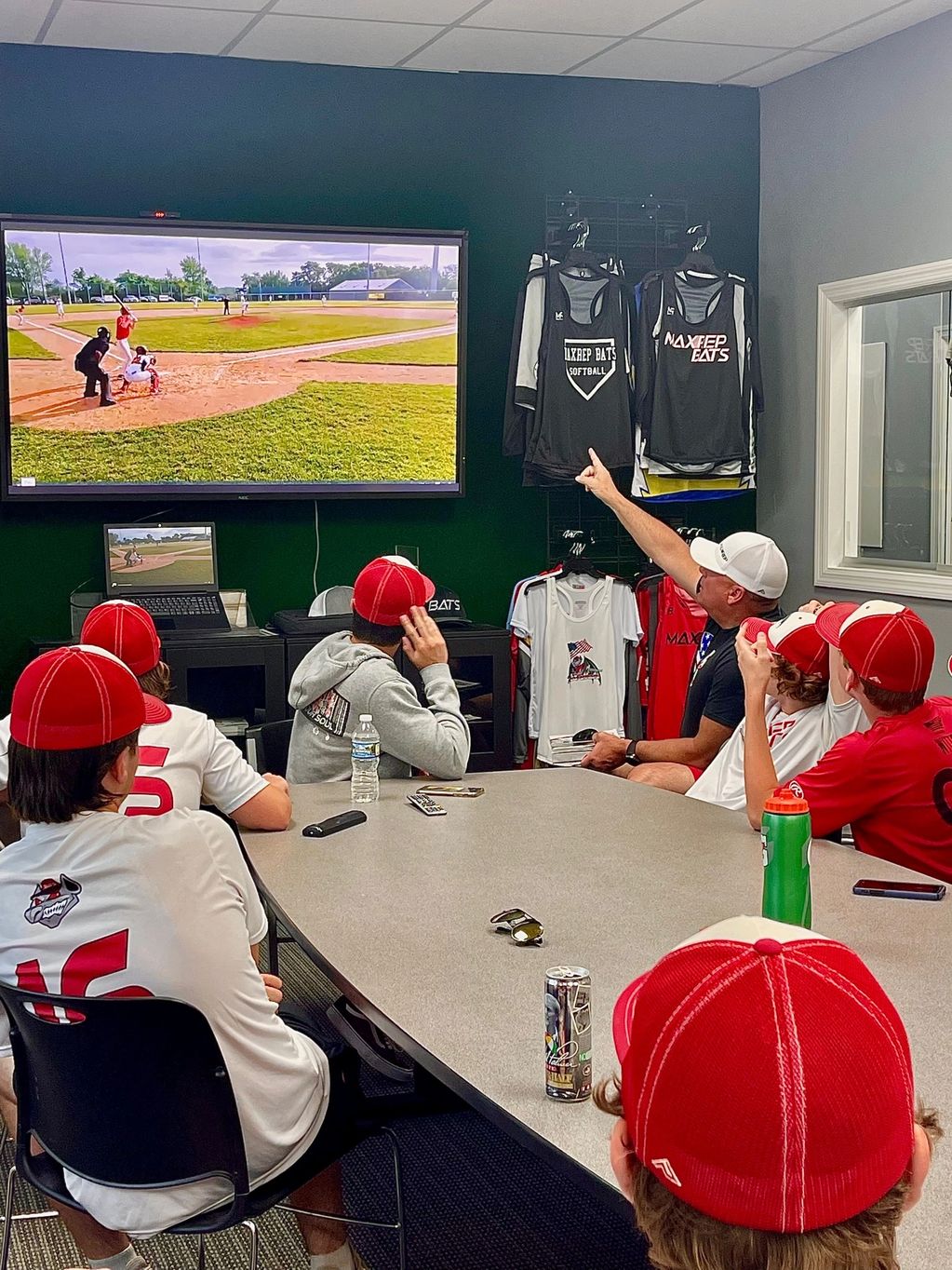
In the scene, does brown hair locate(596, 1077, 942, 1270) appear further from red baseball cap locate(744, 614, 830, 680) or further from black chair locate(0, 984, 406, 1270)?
red baseball cap locate(744, 614, 830, 680)

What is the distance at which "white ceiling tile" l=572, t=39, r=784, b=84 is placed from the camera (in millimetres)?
5539

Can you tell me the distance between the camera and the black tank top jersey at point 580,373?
5.64 metres

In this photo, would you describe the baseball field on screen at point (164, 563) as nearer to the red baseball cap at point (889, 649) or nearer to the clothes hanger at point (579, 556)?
the clothes hanger at point (579, 556)

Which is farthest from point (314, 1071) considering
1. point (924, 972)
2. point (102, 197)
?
point (102, 197)

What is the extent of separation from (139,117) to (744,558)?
125 inches

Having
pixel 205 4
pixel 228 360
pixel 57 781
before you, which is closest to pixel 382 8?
pixel 205 4

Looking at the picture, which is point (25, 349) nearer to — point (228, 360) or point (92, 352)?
point (92, 352)

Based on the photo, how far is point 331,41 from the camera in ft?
17.4

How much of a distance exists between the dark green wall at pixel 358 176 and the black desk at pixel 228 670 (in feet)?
1.34

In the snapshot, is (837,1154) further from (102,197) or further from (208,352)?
(102,197)

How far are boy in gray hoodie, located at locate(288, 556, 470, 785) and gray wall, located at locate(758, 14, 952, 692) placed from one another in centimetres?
259

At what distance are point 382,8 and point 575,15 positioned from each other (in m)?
0.72

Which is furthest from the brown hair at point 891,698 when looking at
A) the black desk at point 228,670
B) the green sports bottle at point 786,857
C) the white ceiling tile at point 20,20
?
the white ceiling tile at point 20,20

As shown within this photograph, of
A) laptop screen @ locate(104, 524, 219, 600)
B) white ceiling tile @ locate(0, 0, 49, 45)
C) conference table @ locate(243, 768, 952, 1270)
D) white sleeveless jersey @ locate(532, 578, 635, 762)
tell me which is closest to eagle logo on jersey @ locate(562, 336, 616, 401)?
white sleeveless jersey @ locate(532, 578, 635, 762)
